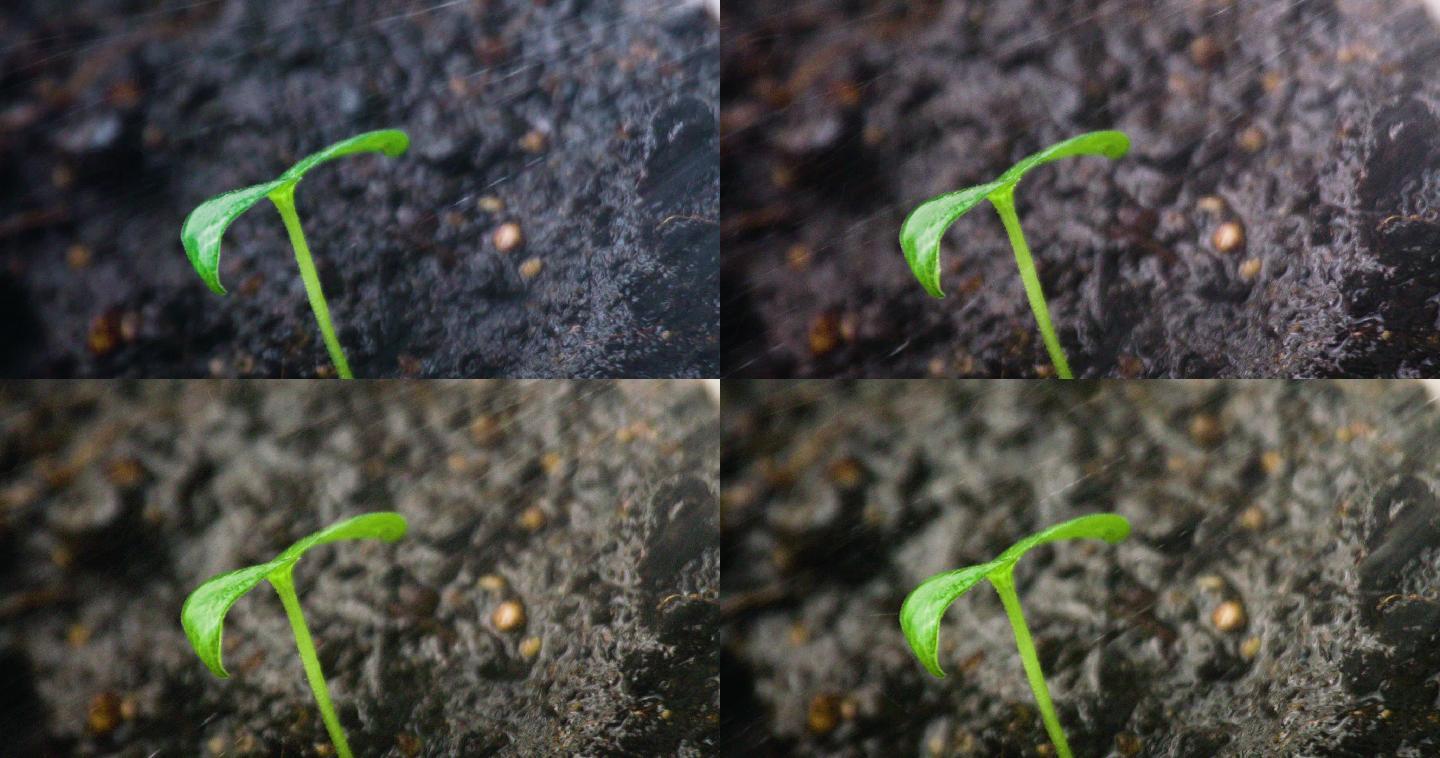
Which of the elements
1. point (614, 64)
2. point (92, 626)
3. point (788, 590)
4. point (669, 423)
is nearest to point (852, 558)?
point (788, 590)

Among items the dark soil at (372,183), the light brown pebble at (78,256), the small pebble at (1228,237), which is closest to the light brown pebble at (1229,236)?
the small pebble at (1228,237)

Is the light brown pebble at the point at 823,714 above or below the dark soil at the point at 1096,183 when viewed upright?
below

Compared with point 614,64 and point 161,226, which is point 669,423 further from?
point 161,226

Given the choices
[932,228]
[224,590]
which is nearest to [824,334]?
[932,228]

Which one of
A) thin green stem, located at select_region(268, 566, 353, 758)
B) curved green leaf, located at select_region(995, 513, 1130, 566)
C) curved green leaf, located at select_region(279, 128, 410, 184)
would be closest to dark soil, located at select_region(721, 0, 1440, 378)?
curved green leaf, located at select_region(995, 513, 1130, 566)

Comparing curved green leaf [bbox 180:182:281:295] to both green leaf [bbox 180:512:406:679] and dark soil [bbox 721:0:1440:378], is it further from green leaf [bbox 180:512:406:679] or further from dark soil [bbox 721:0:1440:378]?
dark soil [bbox 721:0:1440:378]

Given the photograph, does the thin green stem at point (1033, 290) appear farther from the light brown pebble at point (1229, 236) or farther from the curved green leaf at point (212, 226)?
the curved green leaf at point (212, 226)
